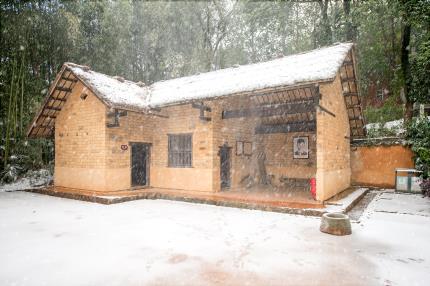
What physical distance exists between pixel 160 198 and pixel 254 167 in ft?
15.1

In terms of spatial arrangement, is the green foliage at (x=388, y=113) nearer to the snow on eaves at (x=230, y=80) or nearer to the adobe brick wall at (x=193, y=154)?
the snow on eaves at (x=230, y=80)

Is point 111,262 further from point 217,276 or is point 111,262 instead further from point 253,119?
point 253,119

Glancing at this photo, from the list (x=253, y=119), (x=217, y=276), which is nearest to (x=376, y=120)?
(x=253, y=119)

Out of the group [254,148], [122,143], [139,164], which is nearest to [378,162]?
[254,148]

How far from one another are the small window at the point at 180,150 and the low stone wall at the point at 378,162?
7.49 m

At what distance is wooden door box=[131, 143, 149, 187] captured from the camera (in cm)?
1220

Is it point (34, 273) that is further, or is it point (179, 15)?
point (179, 15)

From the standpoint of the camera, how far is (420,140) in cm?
1174

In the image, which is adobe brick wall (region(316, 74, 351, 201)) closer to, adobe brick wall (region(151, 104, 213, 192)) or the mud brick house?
the mud brick house

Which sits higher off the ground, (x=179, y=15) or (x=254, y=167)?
(x=179, y=15)

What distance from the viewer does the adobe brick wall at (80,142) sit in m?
10.6

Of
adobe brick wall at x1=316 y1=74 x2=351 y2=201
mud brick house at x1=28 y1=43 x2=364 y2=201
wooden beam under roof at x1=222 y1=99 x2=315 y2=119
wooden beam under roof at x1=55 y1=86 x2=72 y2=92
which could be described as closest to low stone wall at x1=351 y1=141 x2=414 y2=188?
adobe brick wall at x1=316 y1=74 x2=351 y2=201

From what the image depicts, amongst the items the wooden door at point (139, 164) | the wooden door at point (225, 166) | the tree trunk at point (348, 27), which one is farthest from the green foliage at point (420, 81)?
the wooden door at point (139, 164)

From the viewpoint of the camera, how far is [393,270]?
4.12m
